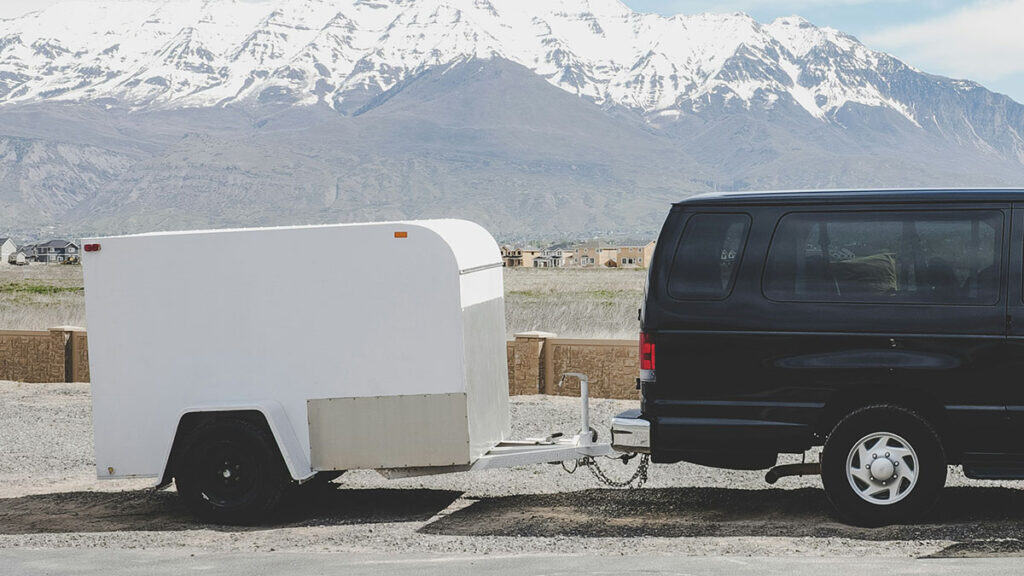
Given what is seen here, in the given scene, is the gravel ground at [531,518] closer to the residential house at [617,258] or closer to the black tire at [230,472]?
the black tire at [230,472]

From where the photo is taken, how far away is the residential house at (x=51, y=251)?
166 metres

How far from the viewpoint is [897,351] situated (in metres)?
8.57

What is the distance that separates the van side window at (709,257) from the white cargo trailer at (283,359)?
151 centimetres

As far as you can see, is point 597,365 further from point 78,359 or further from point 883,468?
point 883,468

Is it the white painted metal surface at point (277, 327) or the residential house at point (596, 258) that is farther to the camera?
the residential house at point (596, 258)

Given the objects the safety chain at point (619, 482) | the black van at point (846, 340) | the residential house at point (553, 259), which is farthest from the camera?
the residential house at point (553, 259)

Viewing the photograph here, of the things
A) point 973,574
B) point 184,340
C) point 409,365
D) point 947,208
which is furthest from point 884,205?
point 184,340

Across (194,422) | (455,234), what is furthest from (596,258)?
(194,422)

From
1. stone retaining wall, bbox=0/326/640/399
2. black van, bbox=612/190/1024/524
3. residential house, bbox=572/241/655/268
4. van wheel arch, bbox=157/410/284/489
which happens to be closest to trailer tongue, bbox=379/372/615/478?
black van, bbox=612/190/1024/524

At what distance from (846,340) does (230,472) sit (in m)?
4.52

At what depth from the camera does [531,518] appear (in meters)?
9.80

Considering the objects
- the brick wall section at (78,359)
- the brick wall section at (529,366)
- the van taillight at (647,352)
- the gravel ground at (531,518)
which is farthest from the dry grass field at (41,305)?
the van taillight at (647,352)

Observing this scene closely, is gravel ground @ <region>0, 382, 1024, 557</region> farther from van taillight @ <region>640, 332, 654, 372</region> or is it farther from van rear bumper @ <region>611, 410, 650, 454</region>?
van taillight @ <region>640, 332, 654, 372</region>

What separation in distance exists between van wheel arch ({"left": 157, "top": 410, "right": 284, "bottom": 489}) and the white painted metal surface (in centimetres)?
8
